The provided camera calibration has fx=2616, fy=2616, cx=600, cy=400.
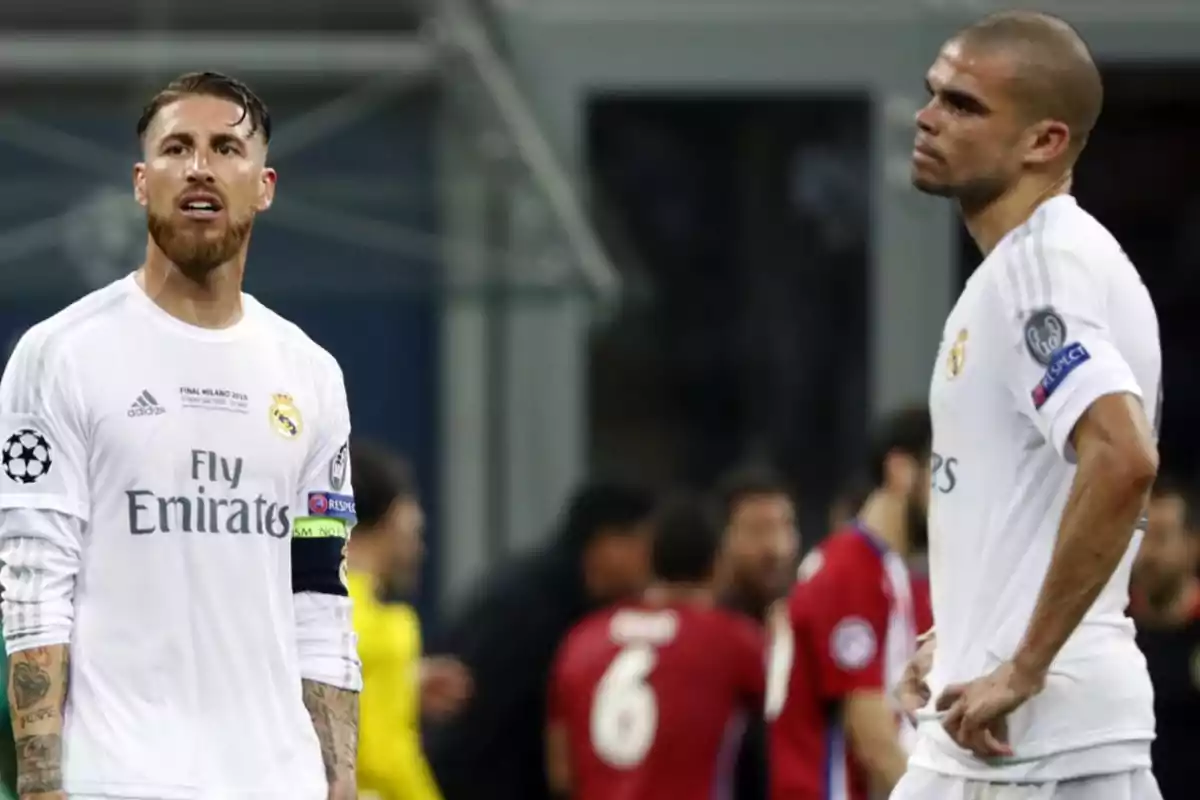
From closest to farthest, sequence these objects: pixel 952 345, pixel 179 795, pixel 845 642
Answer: pixel 179 795 < pixel 952 345 < pixel 845 642

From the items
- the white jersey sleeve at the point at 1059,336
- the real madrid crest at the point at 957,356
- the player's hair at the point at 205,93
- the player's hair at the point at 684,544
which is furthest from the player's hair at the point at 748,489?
the player's hair at the point at 205,93

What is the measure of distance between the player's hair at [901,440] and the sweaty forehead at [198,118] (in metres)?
3.22

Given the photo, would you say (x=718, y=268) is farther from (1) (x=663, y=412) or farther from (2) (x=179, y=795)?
(2) (x=179, y=795)

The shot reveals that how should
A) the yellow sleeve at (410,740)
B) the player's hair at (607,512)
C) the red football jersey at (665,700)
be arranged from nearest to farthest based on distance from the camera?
the yellow sleeve at (410,740), the red football jersey at (665,700), the player's hair at (607,512)

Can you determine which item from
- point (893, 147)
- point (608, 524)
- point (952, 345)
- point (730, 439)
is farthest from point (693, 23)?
point (952, 345)

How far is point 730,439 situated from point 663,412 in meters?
0.39

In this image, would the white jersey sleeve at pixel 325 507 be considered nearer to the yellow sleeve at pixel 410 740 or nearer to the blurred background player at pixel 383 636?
the blurred background player at pixel 383 636

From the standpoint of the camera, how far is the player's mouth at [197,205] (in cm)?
469

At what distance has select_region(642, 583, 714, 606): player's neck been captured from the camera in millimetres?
8312

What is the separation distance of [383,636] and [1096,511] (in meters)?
3.20

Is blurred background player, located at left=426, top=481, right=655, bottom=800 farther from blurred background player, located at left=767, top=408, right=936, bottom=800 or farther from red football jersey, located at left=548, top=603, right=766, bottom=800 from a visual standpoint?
blurred background player, located at left=767, top=408, right=936, bottom=800

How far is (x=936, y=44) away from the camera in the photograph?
13883 millimetres

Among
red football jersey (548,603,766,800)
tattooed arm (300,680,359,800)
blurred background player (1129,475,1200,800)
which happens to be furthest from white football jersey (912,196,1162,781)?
blurred background player (1129,475,1200,800)

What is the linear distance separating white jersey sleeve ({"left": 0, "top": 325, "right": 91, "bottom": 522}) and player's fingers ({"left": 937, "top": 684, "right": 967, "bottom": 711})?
157 cm
